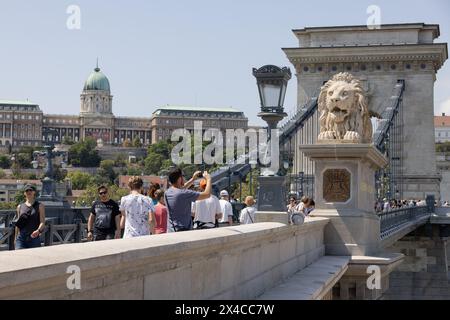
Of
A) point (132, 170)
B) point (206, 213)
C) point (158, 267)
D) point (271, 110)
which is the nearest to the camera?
point (158, 267)

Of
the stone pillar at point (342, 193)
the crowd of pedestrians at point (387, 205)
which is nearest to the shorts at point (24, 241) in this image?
the stone pillar at point (342, 193)

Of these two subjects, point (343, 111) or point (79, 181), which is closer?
point (343, 111)

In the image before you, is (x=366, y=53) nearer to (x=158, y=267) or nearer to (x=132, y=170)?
(x=158, y=267)

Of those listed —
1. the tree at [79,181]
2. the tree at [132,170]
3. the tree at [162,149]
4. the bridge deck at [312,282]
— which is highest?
the tree at [162,149]

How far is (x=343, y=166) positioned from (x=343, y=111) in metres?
0.86

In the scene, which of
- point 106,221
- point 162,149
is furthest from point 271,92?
point 162,149

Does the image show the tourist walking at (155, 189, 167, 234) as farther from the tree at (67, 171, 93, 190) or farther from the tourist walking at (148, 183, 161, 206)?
the tree at (67, 171, 93, 190)

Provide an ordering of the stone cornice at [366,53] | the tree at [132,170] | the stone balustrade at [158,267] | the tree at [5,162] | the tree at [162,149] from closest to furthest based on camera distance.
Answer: the stone balustrade at [158,267] < the stone cornice at [366,53] < the tree at [132,170] < the tree at [162,149] < the tree at [5,162]

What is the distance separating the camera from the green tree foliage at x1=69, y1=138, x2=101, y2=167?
184 meters

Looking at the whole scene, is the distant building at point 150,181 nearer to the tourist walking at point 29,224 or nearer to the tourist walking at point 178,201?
the tourist walking at point 29,224

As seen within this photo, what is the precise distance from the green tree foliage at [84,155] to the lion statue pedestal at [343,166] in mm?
173203

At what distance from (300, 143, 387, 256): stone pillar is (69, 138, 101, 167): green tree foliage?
173449 millimetres

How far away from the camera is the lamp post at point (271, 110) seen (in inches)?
396

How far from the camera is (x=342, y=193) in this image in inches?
488
